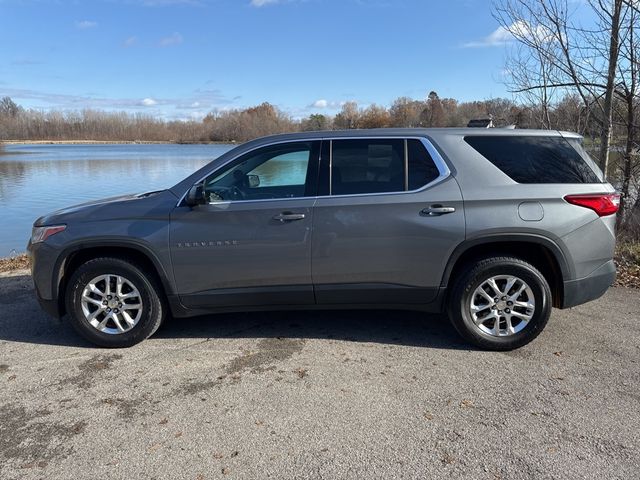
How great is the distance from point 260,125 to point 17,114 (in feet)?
269

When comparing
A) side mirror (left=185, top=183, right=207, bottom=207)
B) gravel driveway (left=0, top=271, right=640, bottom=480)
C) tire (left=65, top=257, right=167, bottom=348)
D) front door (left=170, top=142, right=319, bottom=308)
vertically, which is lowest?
gravel driveway (left=0, top=271, right=640, bottom=480)

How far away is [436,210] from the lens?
3920mm

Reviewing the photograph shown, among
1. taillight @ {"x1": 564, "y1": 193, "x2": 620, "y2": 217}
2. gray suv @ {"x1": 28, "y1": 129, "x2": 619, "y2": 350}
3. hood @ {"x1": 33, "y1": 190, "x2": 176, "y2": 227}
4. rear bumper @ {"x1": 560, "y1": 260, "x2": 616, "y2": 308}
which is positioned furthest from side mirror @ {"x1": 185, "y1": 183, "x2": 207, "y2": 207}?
rear bumper @ {"x1": 560, "y1": 260, "x2": 616, "y2": 308}

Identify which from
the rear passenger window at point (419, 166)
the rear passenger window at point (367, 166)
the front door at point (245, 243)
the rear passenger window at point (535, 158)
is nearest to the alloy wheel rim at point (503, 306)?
the rear passenger window at point (535, 158)

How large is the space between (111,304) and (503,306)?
3311mm

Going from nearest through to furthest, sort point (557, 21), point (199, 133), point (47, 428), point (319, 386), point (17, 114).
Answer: point (47, 428) < point (319, 386) < point (557, 21) < point (199, 133) < point (17, 114)

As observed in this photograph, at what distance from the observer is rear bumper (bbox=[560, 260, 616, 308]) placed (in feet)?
13.2

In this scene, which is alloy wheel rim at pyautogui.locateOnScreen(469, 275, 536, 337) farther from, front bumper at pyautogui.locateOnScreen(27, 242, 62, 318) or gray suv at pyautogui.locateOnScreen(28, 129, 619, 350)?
front bumper at pyautogui.locateOnScreen(27, 242, 62, 318)

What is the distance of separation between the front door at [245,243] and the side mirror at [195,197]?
5 cm

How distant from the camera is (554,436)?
2891 mm

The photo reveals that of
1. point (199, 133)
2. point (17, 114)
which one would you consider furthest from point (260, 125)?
Result: point (17, 114)

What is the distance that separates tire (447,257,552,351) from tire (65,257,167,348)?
253cm

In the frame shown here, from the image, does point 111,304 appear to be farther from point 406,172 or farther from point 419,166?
point 419,166

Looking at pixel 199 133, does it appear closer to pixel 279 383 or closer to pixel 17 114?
pixel 17 114
